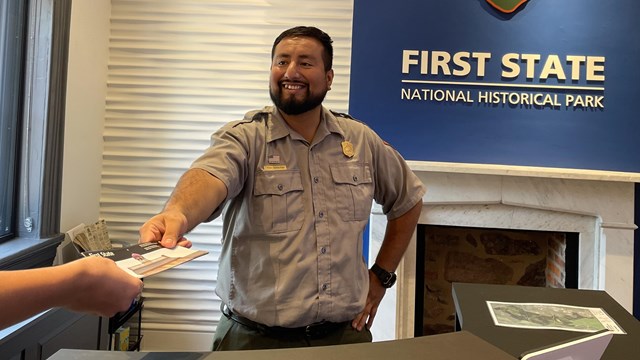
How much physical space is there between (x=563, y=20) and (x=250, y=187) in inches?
101

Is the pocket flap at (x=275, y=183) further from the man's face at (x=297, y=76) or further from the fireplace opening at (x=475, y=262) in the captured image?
the fireplace opening at (x=475, y=262)

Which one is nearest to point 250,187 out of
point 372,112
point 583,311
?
point 583,311

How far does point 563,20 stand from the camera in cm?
297

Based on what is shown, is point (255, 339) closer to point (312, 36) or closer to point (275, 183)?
point (275, 183)

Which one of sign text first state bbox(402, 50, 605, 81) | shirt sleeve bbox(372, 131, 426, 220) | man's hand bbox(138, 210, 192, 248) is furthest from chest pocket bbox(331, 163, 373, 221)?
sign text first state bbox(402, 50, 605, 81)

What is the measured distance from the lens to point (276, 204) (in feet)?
5.08

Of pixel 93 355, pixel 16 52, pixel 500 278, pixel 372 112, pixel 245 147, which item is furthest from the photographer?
pixel 500 278

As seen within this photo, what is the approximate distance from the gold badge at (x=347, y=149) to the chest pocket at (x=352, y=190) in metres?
0.04

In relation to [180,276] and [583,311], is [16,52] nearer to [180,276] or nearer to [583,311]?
[180,276]

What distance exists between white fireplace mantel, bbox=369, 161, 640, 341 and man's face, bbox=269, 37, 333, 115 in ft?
4.46

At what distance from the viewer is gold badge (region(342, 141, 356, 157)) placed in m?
1.72

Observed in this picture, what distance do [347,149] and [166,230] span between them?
2.93 ft

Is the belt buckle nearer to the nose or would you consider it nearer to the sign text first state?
the nose

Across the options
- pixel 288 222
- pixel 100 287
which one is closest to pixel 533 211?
pixel 288 222
